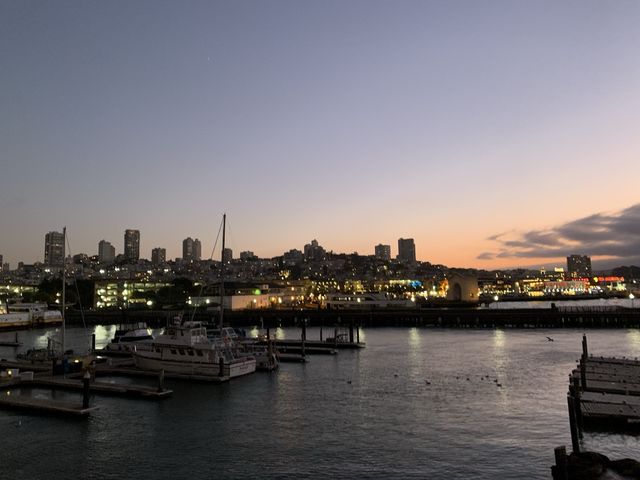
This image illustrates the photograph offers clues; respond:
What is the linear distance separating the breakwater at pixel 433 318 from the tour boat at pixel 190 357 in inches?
1260

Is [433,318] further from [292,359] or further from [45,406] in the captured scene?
[45,406]

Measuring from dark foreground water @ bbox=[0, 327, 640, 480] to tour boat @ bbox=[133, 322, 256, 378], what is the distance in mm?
1650

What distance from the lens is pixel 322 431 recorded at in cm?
2561

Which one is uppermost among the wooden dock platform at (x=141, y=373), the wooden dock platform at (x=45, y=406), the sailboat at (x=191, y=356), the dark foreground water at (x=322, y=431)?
the sailboat at (x=191, y=356)

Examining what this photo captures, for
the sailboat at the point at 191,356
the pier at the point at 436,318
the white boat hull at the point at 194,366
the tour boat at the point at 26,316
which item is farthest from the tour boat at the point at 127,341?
the tour boat at the point at 26,316

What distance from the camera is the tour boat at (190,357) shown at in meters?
39.2

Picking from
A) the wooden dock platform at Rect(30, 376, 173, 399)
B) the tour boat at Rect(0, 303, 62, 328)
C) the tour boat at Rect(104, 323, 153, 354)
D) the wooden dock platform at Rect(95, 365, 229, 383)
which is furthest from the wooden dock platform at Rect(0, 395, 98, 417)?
the tour boat at Rect(0, 303, 62, 328)

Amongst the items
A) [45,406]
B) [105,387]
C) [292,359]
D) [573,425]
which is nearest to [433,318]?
[292,359]

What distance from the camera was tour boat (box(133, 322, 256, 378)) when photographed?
39188mm

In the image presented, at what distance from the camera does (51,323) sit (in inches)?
4040

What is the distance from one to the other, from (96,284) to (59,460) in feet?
477

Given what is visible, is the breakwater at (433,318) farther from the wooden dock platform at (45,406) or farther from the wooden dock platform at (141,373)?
the wooden dock platform at (45,406)

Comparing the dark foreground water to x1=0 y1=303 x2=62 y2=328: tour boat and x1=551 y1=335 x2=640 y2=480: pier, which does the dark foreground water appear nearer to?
x1=551 y1=335 x2=640 y2=480: pier

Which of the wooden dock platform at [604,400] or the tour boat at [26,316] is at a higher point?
the tour boat at [26,316]
